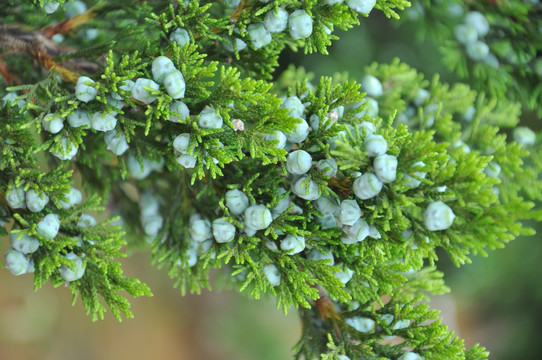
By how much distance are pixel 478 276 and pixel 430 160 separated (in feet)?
6.09

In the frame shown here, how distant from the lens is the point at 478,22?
135cm

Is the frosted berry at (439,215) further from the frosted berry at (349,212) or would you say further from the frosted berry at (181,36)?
the frosted berry at (181,36)

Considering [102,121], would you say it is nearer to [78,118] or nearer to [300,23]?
[78,118]

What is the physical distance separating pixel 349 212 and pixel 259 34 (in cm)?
36

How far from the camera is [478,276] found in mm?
2406

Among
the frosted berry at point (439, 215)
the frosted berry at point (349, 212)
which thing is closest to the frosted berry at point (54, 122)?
the frosted berry at point (349, 212)

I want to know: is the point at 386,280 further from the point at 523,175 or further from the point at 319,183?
the point at 523,175

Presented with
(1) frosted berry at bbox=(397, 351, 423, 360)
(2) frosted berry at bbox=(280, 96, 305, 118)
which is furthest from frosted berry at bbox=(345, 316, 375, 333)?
(2) frosted berry at bbox=(280, 96, 305, 118)

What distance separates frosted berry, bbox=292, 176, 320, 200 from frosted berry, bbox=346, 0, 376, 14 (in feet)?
0.99

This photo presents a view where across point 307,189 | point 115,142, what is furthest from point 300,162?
point 115,142

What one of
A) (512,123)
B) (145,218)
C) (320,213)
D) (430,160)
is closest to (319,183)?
(320,213)

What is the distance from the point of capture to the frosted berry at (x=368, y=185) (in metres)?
0.77

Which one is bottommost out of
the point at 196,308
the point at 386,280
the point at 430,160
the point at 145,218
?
the point at 196,308

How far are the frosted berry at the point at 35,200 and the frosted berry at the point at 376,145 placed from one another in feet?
1.86
